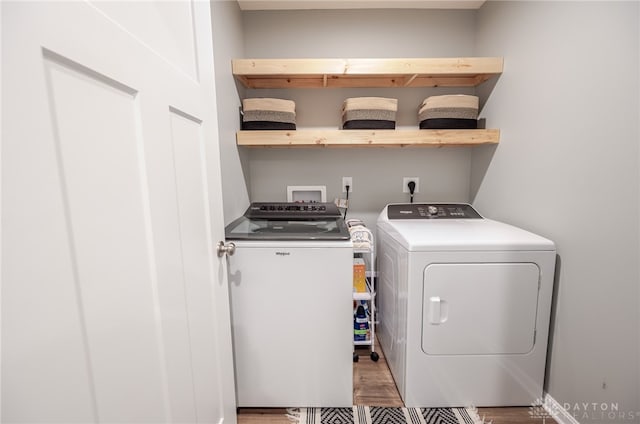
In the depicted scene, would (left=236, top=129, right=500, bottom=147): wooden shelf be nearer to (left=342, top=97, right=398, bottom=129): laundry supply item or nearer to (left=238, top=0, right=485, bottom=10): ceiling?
(left=342, top=97, right=398, bottom=129): laundry supply item

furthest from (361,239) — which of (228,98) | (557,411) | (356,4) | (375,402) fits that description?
(356,4)

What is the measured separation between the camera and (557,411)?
53.6 inches

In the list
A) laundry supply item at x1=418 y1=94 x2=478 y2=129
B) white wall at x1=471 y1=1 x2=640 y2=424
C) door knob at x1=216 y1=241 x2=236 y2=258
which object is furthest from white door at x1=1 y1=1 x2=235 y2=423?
white wall at x1=471 y1=1 x2=640 y2=424

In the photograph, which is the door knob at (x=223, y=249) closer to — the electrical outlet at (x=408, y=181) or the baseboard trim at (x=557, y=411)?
the electrical outlet at (x=408, y=181)

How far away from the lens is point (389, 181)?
2.10 meters

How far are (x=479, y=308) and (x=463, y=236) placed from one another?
1.18 feet

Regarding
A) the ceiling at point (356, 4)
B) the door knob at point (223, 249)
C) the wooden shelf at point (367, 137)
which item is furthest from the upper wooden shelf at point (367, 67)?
the door knob at point (223, 249)

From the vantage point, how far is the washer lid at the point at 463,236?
50.6 inches

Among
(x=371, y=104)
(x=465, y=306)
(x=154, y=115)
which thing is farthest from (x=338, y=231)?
(x=154, y=115)

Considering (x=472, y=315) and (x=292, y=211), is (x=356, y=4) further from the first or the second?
(x=472, y=315)

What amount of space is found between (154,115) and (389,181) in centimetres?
172

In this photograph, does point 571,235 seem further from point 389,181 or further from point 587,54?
point 389,181

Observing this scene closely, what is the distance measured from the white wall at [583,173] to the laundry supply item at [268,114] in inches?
53.5

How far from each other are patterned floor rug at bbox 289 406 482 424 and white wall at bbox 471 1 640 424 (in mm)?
492
